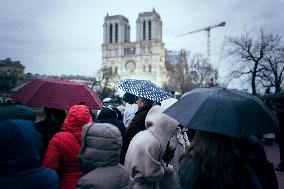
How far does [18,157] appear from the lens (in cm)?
260

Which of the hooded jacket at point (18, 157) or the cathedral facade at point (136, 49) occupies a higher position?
the cathedral facade at point (136, 49)

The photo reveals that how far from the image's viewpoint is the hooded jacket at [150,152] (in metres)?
4.04

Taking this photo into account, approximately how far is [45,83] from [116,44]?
4297 inches

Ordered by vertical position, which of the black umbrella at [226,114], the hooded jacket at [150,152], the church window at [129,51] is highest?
the church window at [129,51]

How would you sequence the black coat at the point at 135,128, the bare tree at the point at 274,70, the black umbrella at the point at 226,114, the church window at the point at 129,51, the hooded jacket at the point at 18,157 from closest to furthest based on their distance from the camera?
the hooded jacket at the point at 18,157, the black umbrella at the point at 226,114, the black coat at the point at 135,128, the bare tree at the point at 274,70, the church window at the point at 129,51

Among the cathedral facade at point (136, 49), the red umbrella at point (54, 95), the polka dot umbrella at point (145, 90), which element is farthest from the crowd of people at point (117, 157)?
the cathedral facade at point (136, 49)

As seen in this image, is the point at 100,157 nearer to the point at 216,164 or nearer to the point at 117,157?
the point at 117,157

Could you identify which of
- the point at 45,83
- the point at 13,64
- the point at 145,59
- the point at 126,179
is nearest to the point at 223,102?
the point at 126,179

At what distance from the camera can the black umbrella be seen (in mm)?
2877

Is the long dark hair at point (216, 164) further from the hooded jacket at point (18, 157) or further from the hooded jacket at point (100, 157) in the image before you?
the hooded jacket at point (18, 157)

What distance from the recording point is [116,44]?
113 metres

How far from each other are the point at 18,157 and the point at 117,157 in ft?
3.31

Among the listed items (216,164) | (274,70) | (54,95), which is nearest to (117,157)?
(216,164)

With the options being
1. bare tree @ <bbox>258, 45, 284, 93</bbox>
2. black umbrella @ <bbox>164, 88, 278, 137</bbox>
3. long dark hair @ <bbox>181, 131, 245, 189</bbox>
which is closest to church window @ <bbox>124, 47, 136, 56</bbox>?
bare tree @ <bbox>258, 45, 284, 93</bbox>
